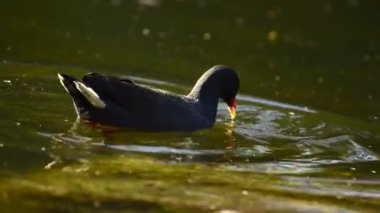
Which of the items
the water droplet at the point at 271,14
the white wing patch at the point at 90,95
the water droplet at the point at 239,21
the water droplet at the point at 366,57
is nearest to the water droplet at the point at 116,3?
the water droplet at the point at 239,21

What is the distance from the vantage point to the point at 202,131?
9.01m

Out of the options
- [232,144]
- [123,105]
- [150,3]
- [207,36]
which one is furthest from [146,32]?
[232,144]

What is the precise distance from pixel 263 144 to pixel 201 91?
3.73 ft

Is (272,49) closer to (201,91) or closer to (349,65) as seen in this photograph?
(349,65)

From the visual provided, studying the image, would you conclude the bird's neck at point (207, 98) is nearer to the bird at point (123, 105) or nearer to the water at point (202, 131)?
the water at point (202, 131)

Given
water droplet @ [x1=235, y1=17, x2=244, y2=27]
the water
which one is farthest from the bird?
water droplet @ [x1=235, y1=17, x2=244, y2=27]

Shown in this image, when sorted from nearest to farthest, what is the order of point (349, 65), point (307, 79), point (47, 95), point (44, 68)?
point (47, 95) → point (44, 68) → point (307, 79) → point (349, 65)

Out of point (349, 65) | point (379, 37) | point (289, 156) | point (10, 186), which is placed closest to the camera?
point (10, 186)

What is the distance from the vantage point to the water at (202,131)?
6.74 m

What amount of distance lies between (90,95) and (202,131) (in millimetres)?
1203

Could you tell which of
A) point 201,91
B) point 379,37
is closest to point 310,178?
point 201,91

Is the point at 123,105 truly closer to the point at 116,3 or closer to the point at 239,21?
the point at 239,21

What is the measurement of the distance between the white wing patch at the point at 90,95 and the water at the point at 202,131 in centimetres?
Result: 23

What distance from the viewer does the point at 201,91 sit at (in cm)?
954
